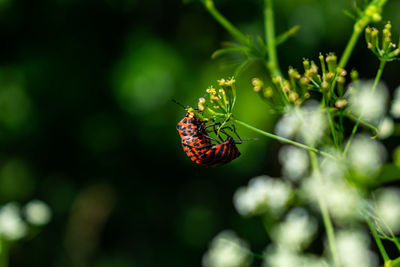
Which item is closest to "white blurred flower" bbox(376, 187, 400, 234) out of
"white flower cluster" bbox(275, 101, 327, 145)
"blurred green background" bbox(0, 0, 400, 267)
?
"white flower cluster" bbox(275, 101, 327, 145)

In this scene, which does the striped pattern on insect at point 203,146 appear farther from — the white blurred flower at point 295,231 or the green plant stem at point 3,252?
the green plant stem at point 3,252

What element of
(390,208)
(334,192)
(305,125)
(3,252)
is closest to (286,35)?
(305,125)

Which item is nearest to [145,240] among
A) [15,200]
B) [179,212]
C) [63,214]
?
[179,212]

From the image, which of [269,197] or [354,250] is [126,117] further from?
[354,250]

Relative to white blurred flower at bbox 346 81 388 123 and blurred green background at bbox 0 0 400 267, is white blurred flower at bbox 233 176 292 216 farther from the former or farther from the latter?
blurred green background at bbox 0 0 400 267

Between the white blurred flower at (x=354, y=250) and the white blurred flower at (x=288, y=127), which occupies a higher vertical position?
the white blurred flower at (x=288, y=127)

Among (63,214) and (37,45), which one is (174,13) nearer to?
(37,45)

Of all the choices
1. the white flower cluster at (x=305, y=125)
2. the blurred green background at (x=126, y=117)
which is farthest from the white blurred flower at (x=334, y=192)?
the blurred green background at (x=126, y=117)
